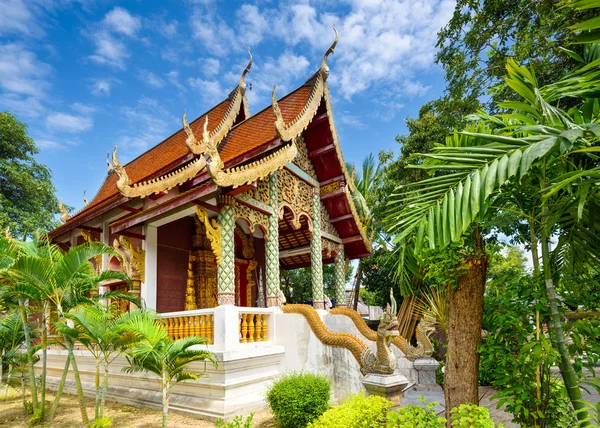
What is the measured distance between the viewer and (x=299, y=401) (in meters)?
5.12

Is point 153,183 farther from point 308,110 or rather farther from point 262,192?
point 308,110

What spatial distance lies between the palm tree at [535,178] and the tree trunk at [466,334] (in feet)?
1.87

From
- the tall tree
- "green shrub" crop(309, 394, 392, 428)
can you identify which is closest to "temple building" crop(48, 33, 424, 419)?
"green shrub" crop(309, 394, 392, 428)

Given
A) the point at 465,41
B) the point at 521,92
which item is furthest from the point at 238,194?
the point at 465,41

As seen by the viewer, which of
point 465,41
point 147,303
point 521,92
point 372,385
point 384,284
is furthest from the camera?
point 384,284

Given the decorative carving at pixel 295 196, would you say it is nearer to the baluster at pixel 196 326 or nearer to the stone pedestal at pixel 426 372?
the baluster at pixel 196 326

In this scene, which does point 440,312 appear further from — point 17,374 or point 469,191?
point 17,374

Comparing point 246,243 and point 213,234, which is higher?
point 246,243

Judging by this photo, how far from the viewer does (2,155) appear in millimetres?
17859

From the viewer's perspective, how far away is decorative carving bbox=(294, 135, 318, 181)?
30.6 feet

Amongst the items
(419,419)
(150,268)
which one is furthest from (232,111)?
(419,419)

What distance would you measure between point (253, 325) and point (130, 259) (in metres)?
2.93

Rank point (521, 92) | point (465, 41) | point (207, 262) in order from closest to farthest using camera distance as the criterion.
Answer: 1. point (521, 92)
2. point (465, 41)
3. point (207, 262)

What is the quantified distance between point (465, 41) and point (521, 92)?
6.82m
